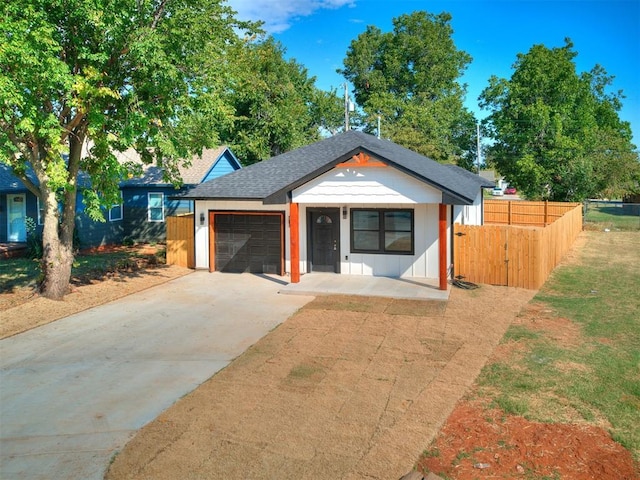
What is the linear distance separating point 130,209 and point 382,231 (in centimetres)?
1453

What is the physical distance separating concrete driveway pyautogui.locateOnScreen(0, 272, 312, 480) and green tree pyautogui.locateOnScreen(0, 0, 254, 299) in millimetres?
3223

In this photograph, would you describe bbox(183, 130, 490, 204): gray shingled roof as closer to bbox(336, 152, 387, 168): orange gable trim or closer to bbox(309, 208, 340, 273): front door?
bbox(336, 152, 387, 168): orange gable trim

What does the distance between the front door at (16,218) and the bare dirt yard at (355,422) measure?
43.7 ft

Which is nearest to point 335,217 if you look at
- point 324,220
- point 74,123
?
point 324,220

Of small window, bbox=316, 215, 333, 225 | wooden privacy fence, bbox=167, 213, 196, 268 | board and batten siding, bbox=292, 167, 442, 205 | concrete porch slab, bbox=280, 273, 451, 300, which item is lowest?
concrete porch slab, bbox=280, 273, 451, 300

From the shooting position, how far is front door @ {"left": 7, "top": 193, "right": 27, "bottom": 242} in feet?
73.7

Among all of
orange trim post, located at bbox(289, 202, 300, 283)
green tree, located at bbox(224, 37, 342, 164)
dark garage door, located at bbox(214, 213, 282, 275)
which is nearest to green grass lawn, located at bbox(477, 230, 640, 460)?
orange trim post, located at bbox(289, 202, 300, 283)

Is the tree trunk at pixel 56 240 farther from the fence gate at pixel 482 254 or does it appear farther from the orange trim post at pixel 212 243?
the fence gate at pixel 482 254

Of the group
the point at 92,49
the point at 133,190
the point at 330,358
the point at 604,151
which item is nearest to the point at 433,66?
the point at 604,151

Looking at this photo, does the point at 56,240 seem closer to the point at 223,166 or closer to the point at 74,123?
the point at 74,123

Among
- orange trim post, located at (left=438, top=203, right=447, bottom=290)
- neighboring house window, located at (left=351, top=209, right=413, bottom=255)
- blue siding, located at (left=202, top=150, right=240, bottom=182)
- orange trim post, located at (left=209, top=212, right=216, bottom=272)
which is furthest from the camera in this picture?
blue siding, located at (left=202, top=150, right=240, bottom=182)

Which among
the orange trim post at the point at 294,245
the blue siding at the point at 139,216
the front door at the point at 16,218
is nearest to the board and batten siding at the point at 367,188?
the orange trim post at the point at 294,245

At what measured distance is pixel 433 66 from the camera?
57.8m

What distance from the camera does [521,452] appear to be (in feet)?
19.4
